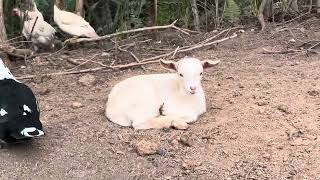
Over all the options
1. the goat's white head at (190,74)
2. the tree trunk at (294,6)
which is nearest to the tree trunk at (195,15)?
the tree trunk at (294,6)

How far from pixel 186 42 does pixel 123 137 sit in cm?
297

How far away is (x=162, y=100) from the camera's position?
208 inches

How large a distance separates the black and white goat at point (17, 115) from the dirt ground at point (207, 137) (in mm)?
262

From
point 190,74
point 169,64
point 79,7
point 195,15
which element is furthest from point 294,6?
point 190,74

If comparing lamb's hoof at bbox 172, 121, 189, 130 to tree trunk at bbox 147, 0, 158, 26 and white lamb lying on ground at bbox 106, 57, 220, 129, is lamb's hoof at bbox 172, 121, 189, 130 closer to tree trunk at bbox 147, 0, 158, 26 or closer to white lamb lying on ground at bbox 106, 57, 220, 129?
white lamb lying on ground at bbox 106, 57, 220, 129

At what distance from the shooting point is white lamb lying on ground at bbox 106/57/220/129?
5113 millimetres

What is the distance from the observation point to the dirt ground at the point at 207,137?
14.9 ft

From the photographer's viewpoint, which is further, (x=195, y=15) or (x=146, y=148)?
(x=195, y=15)

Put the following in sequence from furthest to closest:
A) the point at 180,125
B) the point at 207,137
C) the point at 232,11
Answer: the point at 232,11
the point at 180,125
the point at 207,137

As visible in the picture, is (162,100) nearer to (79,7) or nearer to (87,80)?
(87,80)

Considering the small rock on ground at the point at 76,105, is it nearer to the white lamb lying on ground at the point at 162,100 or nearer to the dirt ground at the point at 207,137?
the dirt ground at the point at 207,137

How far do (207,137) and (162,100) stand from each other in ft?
2.00

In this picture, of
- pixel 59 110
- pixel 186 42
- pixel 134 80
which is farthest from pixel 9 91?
pixel 186 42

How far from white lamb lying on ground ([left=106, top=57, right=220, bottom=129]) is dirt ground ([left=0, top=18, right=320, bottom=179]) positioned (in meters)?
0.09
